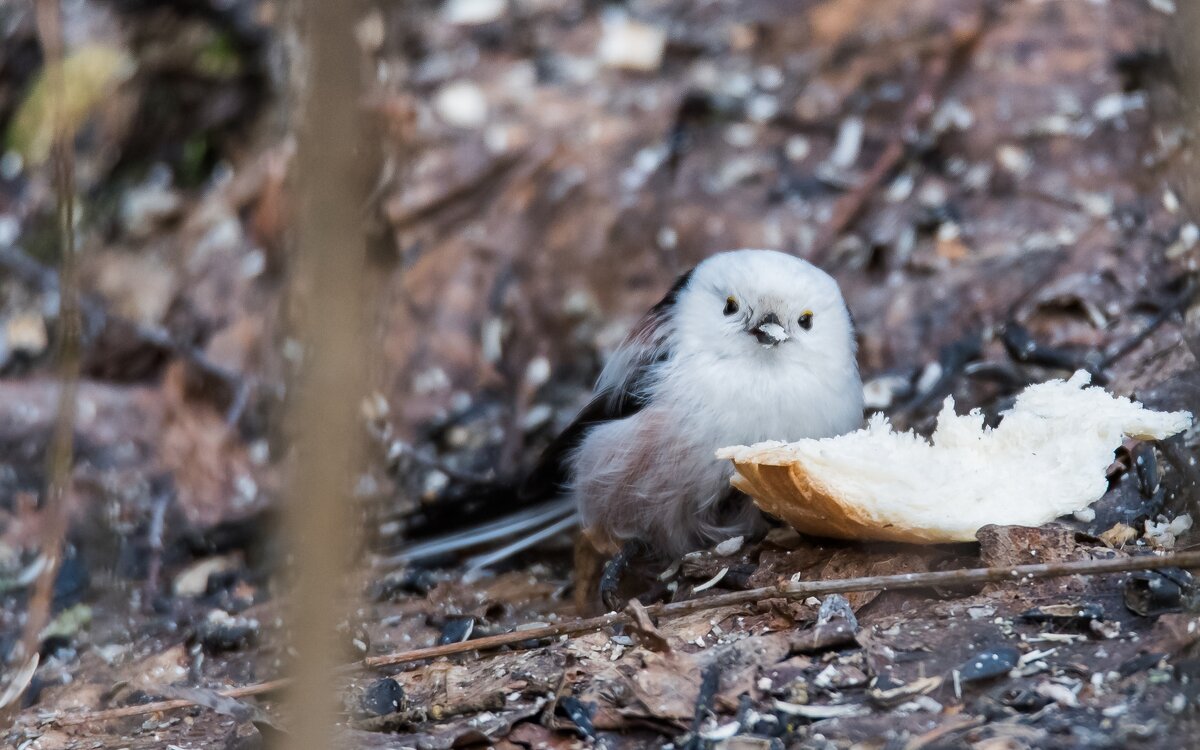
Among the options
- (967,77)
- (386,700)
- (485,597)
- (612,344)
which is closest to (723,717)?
(386,700)

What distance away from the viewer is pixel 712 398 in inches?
140

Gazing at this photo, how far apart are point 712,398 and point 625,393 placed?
1.23 feet

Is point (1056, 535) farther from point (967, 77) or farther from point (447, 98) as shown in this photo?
point (447, 98)

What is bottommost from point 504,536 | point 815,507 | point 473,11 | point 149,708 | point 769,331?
point 504,536

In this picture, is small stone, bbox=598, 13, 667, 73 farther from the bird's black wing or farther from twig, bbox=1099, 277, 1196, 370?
twig, bbox=1099, 277, 1196, 370

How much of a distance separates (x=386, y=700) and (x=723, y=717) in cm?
81

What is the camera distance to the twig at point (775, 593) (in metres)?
2.48

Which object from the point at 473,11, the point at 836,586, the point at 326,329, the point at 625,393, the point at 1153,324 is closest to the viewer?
the point at 326,329

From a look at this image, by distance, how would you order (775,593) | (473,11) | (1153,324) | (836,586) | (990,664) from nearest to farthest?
(990,664), (836,586), (775,593), (1153,324), (473,11)

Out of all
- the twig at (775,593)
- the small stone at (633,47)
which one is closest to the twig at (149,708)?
the twig at (775,593)

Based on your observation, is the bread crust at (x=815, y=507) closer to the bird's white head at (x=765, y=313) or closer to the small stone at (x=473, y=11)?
the bird's white head at (x=765, y=313)

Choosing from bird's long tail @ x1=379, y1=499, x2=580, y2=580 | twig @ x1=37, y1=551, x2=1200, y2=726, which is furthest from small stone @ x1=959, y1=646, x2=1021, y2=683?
bird's long tail @ x1=379, y1=499, x2=580, y2=580

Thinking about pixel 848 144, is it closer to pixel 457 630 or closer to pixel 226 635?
pixel 457 630

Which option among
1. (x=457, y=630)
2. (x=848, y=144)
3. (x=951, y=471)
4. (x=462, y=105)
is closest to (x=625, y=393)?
(x=457, y=630)
